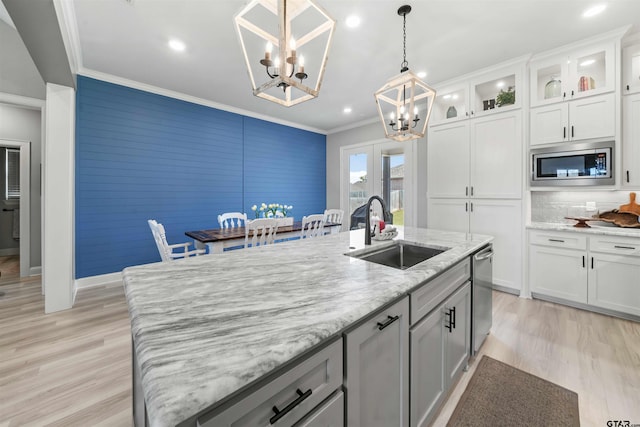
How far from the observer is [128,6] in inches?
90.9

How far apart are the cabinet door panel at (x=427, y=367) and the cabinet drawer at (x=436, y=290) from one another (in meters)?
0.05

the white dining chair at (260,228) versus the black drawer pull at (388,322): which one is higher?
the white dining chair at (260,228)

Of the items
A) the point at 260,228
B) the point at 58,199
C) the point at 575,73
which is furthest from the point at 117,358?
the point at 575,73

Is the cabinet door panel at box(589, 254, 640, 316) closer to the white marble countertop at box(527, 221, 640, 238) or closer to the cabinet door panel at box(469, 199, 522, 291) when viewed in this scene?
the white marble countertop at box(527, 221, 640, 238)

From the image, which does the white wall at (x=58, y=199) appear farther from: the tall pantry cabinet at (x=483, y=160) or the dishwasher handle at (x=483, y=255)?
the tall pantry cabinet at (x=483, y=160)

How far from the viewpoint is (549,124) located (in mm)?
3117

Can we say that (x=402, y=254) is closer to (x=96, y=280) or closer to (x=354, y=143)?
(x=96, y=280)

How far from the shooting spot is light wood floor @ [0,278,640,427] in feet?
5.28

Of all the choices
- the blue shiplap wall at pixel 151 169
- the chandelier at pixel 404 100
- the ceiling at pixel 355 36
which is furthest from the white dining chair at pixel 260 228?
the ceiling at pixel 355 36

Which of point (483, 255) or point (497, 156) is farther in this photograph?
point (497, 156)

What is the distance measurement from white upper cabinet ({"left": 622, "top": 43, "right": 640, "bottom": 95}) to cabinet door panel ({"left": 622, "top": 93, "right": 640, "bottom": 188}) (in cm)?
11

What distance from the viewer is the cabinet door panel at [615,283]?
2580mm

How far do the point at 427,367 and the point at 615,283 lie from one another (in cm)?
285

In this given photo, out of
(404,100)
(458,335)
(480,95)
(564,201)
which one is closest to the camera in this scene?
(458,335)
